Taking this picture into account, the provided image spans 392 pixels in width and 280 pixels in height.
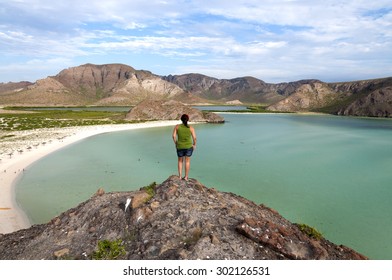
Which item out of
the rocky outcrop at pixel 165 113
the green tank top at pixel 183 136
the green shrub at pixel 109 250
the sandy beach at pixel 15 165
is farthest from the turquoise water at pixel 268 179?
the rocky outcrop at pixel 165 113

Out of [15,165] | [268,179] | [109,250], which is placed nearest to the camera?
[109,250]

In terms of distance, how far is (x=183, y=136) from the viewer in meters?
12.5

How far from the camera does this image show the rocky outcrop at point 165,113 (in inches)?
4294

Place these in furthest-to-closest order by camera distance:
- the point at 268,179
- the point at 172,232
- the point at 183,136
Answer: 1. the point at 268,179
2. the point at 183,136
3. the point at 172,232

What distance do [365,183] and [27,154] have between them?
3827cm

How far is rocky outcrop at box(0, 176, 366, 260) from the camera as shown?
28.3 feet

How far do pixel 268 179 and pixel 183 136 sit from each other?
728 inches

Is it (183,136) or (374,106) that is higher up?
(183,136)

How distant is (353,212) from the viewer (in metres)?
20.4

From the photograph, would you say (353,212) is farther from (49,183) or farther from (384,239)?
(49,183)

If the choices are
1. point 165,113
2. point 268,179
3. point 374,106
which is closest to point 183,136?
point 268,179

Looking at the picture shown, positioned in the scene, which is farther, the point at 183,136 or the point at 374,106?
the point at 374,106

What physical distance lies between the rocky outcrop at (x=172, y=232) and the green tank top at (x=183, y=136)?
1444mm

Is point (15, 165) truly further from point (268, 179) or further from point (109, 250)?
point (109, 250)
